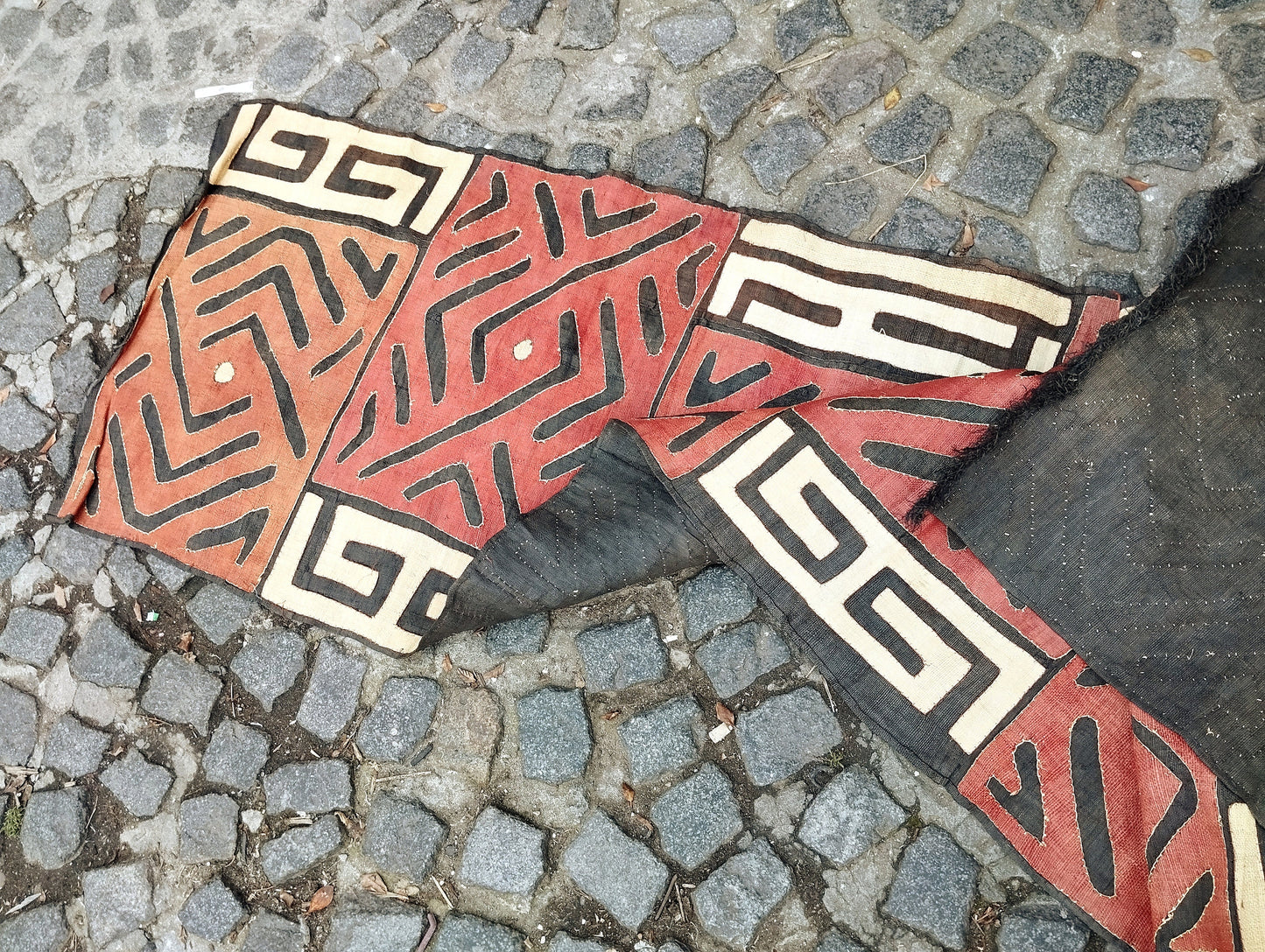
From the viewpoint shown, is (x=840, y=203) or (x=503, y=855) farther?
(x=840, y=203)

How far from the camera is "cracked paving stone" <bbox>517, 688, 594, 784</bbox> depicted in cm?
210

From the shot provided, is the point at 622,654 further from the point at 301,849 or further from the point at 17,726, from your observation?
the point at 17,726

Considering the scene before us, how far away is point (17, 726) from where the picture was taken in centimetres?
238

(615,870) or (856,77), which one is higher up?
(856,77)

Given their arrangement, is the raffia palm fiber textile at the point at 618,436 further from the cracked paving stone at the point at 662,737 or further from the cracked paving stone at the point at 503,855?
the cracked paving stone at the point at 503,855

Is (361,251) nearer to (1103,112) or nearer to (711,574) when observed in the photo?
(711,574)

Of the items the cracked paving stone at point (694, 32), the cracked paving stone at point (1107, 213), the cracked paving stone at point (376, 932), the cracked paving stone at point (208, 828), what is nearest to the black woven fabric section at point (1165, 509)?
the cracked paving stone at point (1107, 213)

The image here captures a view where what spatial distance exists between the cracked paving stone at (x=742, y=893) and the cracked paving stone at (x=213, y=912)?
1.09 meters

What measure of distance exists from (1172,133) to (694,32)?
1294 millimetres

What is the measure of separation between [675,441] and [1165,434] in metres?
1.02

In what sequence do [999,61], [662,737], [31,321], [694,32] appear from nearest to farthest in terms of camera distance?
[662,737] → [999,61] → [694,32] → [31,321]

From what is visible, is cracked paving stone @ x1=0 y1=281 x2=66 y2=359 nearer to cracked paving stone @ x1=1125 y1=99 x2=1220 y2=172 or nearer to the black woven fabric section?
the black woven fabric section

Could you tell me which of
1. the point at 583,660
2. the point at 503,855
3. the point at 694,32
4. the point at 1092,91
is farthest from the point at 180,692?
the point at 1092,91

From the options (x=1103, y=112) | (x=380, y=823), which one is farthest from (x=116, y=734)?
(x=1103, y=112)
